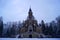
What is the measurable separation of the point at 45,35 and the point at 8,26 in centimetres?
219

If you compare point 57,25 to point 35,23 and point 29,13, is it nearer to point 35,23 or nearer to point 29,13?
point 35,23

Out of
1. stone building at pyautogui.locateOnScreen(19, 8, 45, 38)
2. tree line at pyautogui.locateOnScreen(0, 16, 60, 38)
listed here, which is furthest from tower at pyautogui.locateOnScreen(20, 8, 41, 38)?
tree line at pyautogui.locateOnScreen(0, 16, 60, 38)

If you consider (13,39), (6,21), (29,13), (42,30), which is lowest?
(13,39)

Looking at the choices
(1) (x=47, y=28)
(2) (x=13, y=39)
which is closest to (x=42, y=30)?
(1) (x=47, y=28)

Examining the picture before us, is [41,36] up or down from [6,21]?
down

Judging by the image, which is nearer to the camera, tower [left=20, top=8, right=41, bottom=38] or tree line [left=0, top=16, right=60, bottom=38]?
tree line [left=0, top=16, right=60, bottom=38]

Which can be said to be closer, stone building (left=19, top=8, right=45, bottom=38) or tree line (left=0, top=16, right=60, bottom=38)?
tree line (left=0, top=16, right=60, bottom=38)

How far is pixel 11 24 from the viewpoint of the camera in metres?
7.16

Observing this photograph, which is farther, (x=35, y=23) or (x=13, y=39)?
(x=35, y=23)

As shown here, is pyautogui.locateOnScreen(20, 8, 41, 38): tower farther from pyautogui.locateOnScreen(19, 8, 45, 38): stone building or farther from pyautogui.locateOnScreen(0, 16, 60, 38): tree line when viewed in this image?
pyautogui.locateOnScreen(0, 16, 60, 38): tree line

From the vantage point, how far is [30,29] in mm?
7691

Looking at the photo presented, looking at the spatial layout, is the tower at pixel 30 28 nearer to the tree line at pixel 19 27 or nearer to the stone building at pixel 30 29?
the stone building at pixel 30 29

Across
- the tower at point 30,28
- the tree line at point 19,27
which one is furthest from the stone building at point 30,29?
the tree line at point 19,27

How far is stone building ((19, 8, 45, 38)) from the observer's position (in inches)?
289
